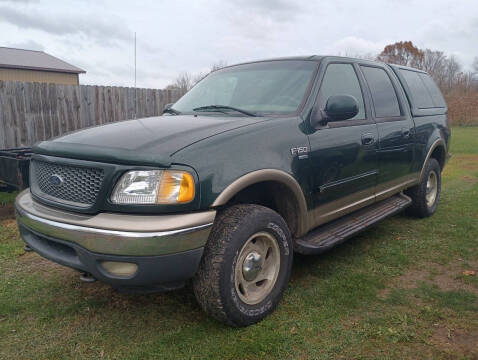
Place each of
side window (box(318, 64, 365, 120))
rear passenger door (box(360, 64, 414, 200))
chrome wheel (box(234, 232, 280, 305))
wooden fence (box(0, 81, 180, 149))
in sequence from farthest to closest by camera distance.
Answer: wooden fence (box(0, 81, 180, 149)), rear passenger door (box(360, 64, 414, 200)), side window (box(318, 64, 365, 120)), chrome wheel (box(234, 232, 280, 305))

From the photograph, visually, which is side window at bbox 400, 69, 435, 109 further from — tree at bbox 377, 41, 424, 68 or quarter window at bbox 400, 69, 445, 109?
tree at bbox 377, 41, 424, 68

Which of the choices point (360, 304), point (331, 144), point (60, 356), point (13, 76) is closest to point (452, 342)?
point (360, 304)

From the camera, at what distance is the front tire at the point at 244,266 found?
2.54 m

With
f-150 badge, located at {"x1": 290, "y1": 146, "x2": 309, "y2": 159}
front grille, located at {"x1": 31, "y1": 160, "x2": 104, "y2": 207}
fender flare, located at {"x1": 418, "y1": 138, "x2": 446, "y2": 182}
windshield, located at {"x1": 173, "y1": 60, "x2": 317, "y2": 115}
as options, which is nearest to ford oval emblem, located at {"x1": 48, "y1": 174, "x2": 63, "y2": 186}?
front grille, located at {"x1": 31, "y1": 160, "x2": 104, "y2": 207}

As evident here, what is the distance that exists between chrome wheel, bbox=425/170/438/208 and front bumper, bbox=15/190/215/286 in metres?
4.27

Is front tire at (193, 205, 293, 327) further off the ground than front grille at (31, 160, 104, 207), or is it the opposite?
front grille at (31, 160, 104, 207)

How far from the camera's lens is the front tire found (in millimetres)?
2545

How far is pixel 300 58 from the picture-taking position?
379cm

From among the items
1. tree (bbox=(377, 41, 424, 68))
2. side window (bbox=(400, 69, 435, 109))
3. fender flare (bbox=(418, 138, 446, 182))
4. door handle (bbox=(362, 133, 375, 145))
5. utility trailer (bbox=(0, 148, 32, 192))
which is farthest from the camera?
tree (bbox=(377, 41, 424, 68))

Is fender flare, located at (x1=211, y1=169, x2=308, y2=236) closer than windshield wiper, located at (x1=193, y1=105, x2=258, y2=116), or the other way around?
fender flare, located at (x1=211, y1=169, x2=308, y2=236)

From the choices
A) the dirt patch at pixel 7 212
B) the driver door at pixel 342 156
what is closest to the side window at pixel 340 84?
the driver door at pixel 342 156

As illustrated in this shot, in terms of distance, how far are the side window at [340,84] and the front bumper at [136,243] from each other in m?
1.74

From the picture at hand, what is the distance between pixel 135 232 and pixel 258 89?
6.37ft

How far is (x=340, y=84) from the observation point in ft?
12.5
